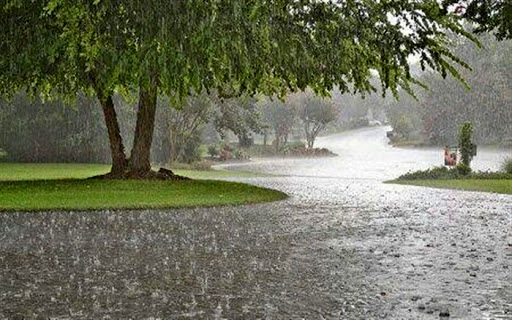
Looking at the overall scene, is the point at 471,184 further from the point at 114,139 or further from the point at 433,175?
the point at 114,139

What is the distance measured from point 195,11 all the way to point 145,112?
9.83 meters

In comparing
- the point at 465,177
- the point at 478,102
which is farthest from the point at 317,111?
the point at 465,177

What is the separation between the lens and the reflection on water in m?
37.8

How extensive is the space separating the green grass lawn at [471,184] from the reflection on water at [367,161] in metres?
5.00

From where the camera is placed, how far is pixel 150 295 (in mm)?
6754

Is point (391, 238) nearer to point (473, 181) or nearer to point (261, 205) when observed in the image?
point (261, 205)

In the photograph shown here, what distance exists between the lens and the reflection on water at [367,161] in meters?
37.8

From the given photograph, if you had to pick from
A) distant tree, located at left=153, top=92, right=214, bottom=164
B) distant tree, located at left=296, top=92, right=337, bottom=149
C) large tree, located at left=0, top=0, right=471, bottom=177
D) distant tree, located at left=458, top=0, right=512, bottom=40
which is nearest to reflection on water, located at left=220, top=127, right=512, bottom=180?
distant tree, located at left=296, top=92, right=337, bottom=149

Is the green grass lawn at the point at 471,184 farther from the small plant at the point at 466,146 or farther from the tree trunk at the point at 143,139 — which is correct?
the tree trunk at the point at 143,139

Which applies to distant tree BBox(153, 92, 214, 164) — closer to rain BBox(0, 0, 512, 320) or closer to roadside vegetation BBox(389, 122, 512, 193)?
rain BBox(0, 0, 512, 320)

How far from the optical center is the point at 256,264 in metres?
8.61

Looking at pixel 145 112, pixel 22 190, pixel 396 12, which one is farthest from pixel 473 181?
pixel 22 190

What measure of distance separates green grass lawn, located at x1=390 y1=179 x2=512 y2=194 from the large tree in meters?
7.80

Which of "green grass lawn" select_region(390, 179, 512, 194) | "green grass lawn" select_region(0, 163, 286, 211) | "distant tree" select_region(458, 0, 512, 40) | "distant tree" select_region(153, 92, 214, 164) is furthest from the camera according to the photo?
"distant tree" select_region(153, 92, 214, 164)
